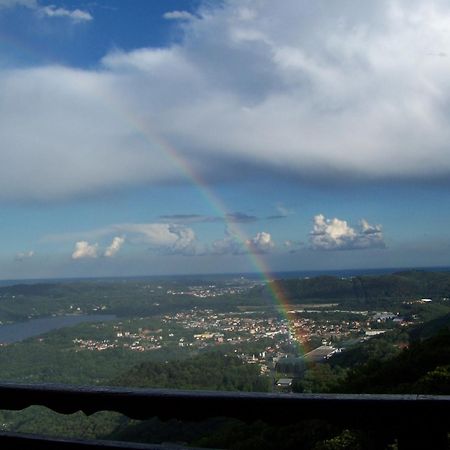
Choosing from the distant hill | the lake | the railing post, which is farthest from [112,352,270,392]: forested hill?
the lake

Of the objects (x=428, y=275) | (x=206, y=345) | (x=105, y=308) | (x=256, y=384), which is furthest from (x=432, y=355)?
(x=105, y=308)

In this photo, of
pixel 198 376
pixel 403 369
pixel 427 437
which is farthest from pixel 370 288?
pixel 427 437

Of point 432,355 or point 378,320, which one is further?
point 378,320

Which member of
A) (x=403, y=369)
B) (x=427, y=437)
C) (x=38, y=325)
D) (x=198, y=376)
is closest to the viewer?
(x=427, y=437)

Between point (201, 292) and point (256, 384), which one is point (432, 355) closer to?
point (256, 384)

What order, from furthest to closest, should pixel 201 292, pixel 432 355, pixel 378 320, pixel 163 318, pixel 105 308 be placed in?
pixel 201 292, pixel 105 308, pixel 163 318, pixel 378 320, pixel 432 355

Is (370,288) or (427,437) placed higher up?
(427,437)

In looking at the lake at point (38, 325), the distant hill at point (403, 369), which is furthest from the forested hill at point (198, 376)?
the lake at point (38, 325)

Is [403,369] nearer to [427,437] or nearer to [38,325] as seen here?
[427,437]
